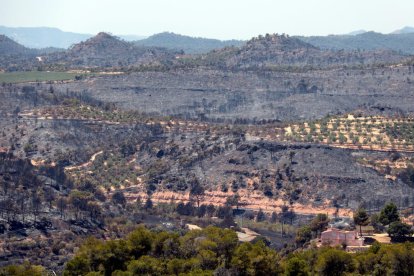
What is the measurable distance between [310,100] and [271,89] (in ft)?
35.2

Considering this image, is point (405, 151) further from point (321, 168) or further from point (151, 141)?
point (151, 141)

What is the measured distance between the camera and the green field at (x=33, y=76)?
15012cm

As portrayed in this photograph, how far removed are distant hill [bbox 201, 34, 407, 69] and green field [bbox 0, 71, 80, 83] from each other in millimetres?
32849

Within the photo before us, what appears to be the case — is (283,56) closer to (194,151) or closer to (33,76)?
(33,76)

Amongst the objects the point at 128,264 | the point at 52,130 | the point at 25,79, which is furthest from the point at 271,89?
the point at 128,264

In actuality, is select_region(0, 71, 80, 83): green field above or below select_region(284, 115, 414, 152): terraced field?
above

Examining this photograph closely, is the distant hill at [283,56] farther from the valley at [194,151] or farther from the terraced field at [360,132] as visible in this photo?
the terraced field at [360,132]

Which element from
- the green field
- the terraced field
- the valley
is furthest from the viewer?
the green field

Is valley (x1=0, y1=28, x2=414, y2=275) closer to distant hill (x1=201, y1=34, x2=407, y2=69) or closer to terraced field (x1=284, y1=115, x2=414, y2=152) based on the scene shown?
terraced field (x1=284, y1=115, x2=414, y2=152)

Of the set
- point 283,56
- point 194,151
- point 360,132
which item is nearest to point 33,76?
point 283,56

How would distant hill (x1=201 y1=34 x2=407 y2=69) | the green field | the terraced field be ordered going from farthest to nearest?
distant hill (x1=201 y1=34 x2=407 y2=69)
the green field
the terraced field

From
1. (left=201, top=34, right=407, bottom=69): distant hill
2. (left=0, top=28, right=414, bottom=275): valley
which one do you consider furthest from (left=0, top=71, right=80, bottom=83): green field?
(left=201, top=34, right=407, bottom=69): distant hill

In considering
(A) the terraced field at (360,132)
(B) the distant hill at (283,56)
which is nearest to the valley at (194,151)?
(A) the terraced field at (360,132)

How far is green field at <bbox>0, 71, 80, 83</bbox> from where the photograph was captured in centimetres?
15012
